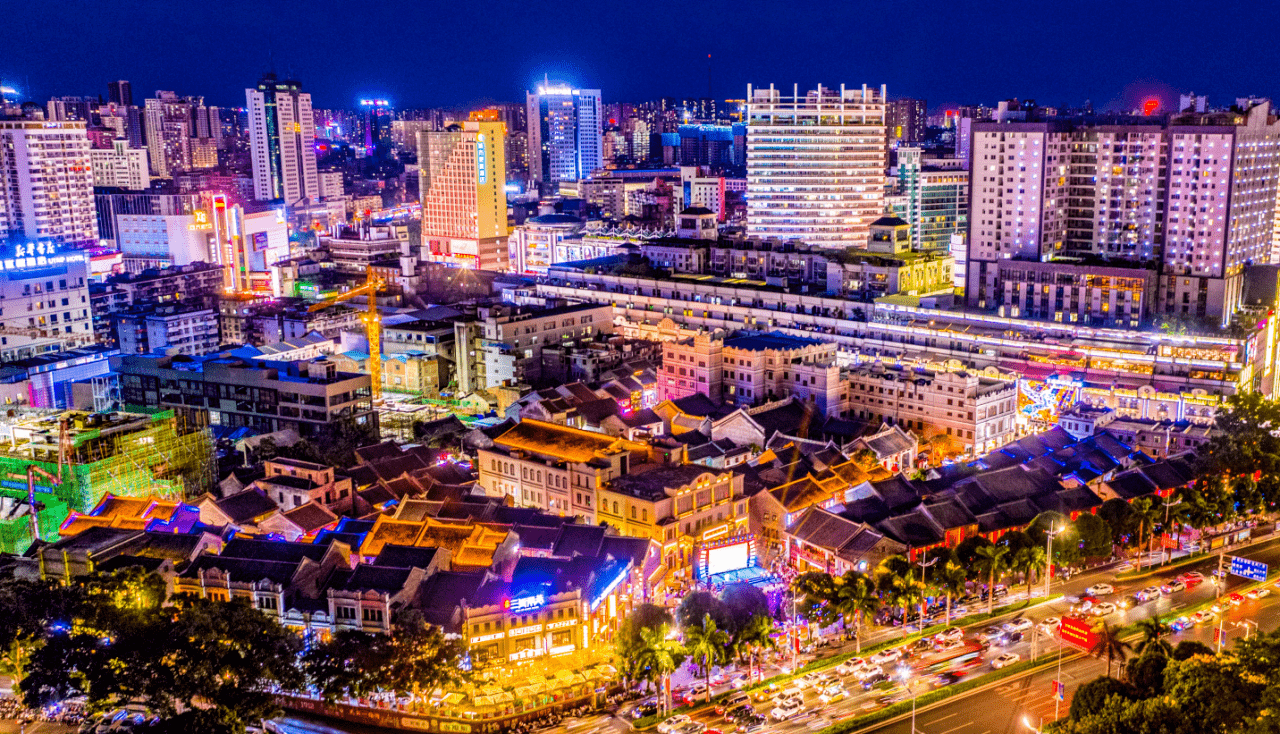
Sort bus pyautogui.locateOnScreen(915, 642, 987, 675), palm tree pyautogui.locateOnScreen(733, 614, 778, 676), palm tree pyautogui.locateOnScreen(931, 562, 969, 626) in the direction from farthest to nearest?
palm tree pyautogui.locateOnScreen(931, 562, 969, 626) → bus pyautogui.locateOnScreen(915, 642, 987, 675) → palm tree pyautogui.locateOnScreen(733, 614, 778, 676)

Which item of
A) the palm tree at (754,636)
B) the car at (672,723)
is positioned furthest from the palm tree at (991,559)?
the car at (672,723)

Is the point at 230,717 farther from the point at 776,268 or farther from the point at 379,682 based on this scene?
the point at 776,268

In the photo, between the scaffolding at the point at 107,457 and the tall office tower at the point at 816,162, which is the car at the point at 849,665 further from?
the tall office tower at the point at 816,162

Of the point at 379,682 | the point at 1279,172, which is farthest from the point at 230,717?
the point at 1279,172

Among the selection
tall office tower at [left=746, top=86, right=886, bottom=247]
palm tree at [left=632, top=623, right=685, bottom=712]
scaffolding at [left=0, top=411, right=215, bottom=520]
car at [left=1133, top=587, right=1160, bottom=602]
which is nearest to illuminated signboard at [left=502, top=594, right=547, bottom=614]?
palm tree at [left=632, top=623, right=685, bottom=712]

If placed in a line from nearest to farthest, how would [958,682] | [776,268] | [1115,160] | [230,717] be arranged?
[230,717] → [958,682] → [1115,160] → [776,268]

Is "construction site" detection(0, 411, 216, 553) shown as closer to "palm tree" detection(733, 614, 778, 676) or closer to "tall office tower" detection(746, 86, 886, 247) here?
"palm tree" detection(733, 614, 778, 676)
